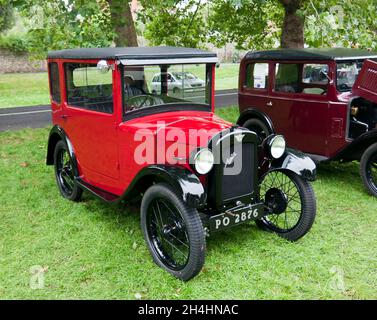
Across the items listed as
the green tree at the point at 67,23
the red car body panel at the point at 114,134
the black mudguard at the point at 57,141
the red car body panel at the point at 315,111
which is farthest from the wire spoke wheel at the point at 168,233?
the green tree at the point at 67,23

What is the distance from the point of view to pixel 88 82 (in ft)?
15.3

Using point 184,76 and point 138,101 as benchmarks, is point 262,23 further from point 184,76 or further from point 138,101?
point 138,101

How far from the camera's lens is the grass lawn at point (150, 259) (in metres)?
3.42

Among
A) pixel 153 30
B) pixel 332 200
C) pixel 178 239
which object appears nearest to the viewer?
pixel 178 239

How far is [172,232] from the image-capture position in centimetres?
373

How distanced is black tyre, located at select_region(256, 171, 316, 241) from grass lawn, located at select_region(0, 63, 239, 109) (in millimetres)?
12362

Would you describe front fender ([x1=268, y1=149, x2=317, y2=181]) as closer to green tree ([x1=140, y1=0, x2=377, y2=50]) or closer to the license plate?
the license plate

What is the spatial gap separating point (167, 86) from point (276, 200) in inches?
64.5

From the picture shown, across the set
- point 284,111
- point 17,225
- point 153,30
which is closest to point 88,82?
point 17,225

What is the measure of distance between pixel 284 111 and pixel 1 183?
14.2 feet

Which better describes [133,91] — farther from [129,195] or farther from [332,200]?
[332,200]

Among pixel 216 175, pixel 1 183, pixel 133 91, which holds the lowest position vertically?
pixel 1 183

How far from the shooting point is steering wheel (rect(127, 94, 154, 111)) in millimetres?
4180

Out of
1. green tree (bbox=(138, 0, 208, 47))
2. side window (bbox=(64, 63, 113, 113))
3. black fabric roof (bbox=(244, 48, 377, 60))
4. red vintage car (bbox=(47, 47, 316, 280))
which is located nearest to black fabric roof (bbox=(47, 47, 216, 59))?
red vintage car (bbox=(47, 47, 316, 280))
